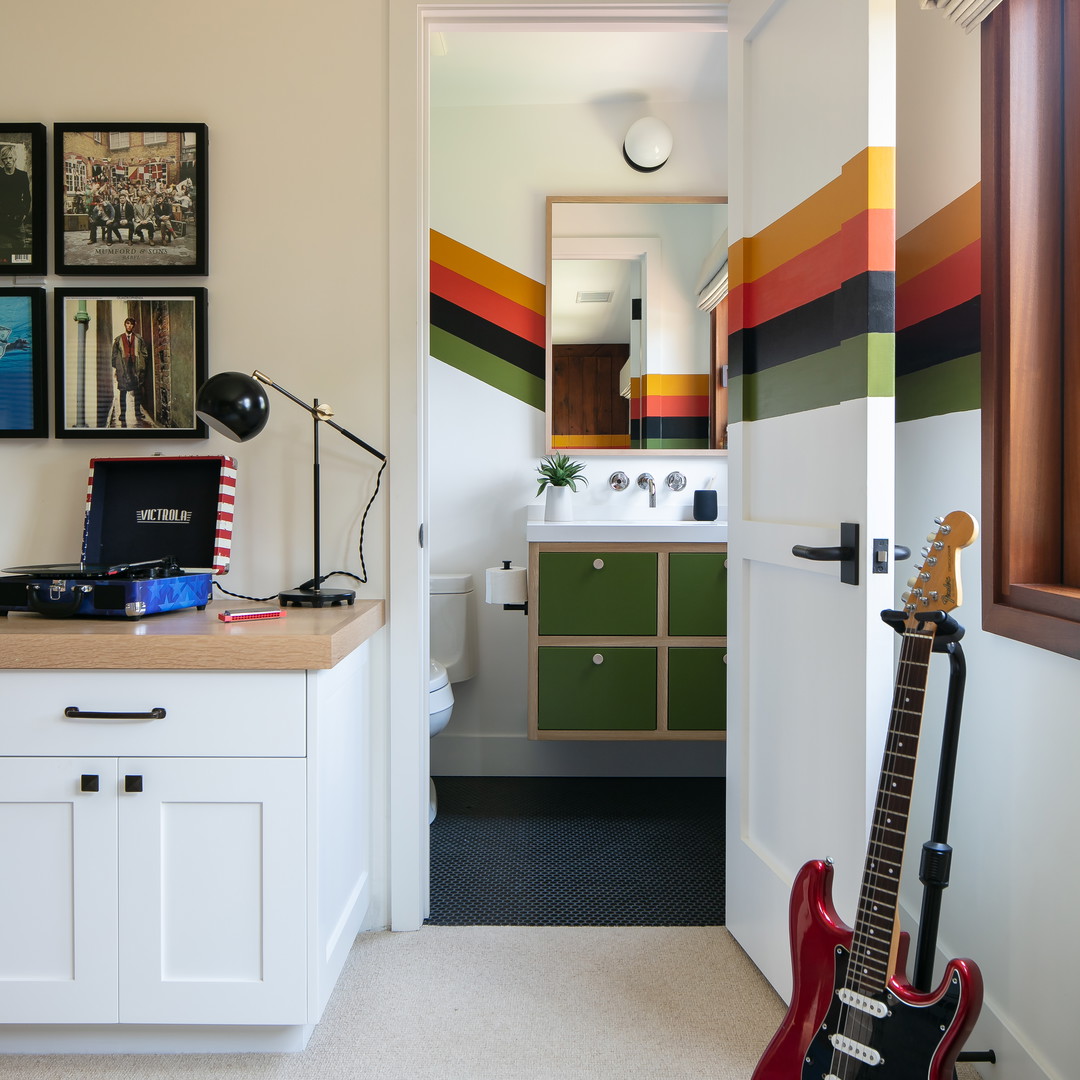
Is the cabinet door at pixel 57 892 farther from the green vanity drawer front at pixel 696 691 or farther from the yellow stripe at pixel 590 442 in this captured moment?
the yellow stripe at pixel 590 442

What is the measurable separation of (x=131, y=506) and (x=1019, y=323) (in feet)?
5.80

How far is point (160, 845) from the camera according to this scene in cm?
141

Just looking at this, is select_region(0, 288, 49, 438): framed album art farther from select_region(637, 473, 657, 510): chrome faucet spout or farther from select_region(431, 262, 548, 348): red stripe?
select_region(637, 473, 657, 510): chrome faucet spout

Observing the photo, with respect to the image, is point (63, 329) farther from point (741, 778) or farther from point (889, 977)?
point (889, 977)

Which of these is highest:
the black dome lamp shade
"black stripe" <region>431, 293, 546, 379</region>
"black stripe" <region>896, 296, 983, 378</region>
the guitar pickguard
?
"black stripe" <region>431, 293, 546, 379</region>

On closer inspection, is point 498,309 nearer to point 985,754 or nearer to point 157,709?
point 157,709

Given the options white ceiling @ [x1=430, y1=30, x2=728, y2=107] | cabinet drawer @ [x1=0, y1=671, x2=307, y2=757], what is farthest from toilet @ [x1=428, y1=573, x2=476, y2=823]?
white ceiling @ [x1=430, y1=30, x2=728, y2=107]

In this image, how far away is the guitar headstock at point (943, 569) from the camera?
42.8 inches

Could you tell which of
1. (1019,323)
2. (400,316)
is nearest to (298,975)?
(400,316)

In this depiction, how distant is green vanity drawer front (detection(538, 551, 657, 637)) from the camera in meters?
2.60

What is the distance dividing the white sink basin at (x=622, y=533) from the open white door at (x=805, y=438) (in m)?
0.68

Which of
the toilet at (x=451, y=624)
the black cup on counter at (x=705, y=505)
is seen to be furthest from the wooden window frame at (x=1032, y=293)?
the toilet at (x=451, y=624)

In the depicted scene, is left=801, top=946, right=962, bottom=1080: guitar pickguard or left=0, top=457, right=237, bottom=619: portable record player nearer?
left=801, top=946, right=962, bottom=1080: guitar pickguard

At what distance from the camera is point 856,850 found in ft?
4.43
